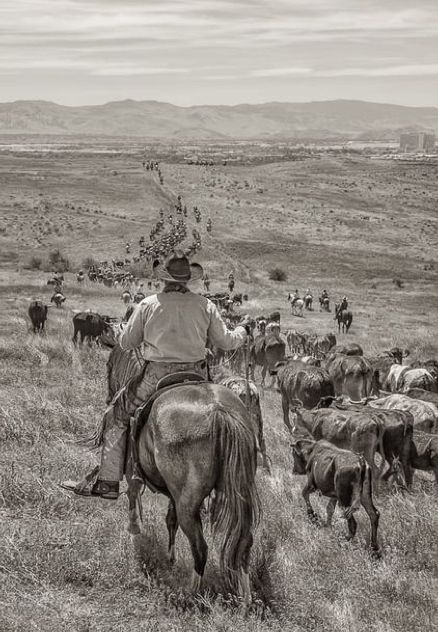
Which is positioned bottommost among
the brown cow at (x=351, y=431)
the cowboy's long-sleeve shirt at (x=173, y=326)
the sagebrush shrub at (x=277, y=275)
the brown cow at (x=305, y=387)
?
the sagebrush shrub at (x=277, y=275)

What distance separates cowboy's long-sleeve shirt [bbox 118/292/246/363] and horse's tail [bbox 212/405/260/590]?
3.11 feet

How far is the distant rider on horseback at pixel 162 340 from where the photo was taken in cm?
631

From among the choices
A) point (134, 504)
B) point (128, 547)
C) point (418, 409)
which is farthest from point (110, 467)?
point (418, 409)

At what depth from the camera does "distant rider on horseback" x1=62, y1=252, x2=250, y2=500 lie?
20.7 feet

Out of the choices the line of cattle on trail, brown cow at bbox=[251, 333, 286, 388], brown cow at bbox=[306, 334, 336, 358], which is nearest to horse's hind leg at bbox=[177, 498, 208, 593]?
the line of cattle on trail

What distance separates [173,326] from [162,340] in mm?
151

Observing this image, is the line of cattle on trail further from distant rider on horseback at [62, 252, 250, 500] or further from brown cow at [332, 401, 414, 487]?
distant rider on horseback at [62, 252, 250, 500]

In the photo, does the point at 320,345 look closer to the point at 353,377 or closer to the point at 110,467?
the point at 353,377

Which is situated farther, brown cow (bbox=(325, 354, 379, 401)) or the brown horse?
brown cow (bbox=(325, 354, 379, 401))

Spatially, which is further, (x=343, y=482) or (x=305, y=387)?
(x=305, y=387)

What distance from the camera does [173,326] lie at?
6289mm

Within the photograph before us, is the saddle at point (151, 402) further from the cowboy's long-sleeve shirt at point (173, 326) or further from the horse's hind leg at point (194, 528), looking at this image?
the horse's hind leg at point (194, 528)

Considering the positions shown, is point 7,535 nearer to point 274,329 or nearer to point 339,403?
point 339,403

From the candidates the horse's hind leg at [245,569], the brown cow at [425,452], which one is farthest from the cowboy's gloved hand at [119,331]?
the brown cow at [425,452]
